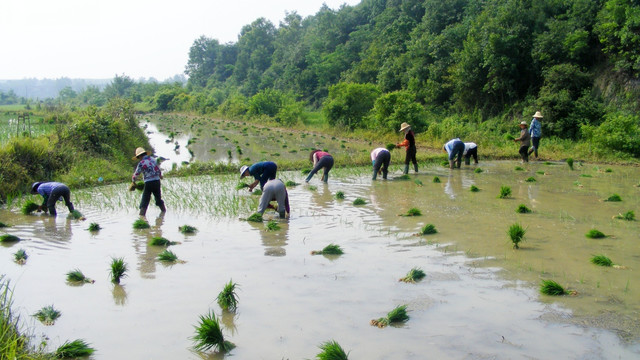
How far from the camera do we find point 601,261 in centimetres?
582

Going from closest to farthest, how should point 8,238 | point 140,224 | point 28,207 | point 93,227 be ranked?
point 8,238
point 93,227
point 140,224
point 28,207

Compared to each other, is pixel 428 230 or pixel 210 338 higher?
pixel 428 230

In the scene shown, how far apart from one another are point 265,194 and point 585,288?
5.04m

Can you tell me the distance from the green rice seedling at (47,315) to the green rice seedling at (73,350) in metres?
0.77

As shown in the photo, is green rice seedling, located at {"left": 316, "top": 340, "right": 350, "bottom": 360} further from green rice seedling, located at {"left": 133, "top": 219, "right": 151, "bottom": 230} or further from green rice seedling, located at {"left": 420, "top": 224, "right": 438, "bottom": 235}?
green rice seedling, located at {"left": 133, "top": 219, "right": 151, "bottom": 230}

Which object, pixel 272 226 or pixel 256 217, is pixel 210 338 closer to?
pixel 272 226

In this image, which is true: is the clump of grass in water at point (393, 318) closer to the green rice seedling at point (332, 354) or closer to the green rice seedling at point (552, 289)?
the green rice seedling at point (332, 354)

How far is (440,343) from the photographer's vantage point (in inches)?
162

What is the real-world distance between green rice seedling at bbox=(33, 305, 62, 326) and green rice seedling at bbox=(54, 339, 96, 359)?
77cm

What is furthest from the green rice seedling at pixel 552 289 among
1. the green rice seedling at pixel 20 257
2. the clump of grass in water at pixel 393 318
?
the green rice seedling at pixel 20 257

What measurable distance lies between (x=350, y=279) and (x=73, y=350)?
293 cm

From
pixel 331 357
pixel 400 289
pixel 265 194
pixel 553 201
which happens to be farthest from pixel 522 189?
pixel 331 357

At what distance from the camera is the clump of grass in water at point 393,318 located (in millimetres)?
4441

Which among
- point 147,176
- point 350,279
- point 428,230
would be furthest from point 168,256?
point 428,230
